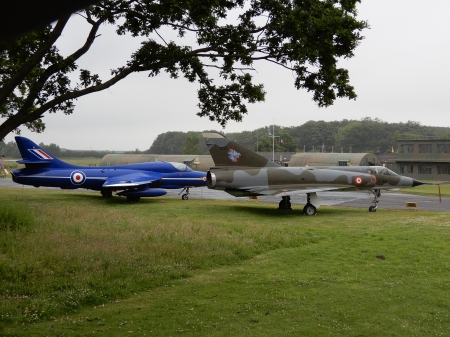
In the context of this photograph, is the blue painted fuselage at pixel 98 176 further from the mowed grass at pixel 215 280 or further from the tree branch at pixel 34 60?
the tree branch at pixel 34 60

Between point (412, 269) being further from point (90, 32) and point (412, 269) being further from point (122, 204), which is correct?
point (122, 204)

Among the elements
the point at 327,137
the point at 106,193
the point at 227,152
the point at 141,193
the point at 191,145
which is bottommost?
the point at 106,193

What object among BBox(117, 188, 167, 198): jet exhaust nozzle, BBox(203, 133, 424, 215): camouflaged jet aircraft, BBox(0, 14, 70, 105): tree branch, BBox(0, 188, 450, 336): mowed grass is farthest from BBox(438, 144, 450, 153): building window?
BBox(0, 14, 70, 105): tree branch

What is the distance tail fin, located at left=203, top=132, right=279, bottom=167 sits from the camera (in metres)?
25.2

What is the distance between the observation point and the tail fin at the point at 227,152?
2519 centimetres

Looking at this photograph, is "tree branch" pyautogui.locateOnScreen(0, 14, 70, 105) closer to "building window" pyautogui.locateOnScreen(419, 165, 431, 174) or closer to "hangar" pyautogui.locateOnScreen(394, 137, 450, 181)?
"hangar" pyautogui.locateOnScreen(394, 137, 450, 181)

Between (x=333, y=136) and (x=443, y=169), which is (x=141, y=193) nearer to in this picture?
(x=443, y=169)

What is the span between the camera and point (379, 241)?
50.0ft

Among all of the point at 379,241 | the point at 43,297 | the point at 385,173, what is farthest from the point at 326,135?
the point at 43,297

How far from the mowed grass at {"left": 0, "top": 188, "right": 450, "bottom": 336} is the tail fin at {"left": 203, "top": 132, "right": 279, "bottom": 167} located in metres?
8.40

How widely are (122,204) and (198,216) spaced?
776 centimetres

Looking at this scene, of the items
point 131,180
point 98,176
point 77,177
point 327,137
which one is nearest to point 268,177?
point 131,180

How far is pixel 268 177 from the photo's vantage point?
24766 mm

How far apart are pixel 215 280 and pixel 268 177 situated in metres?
14.5
